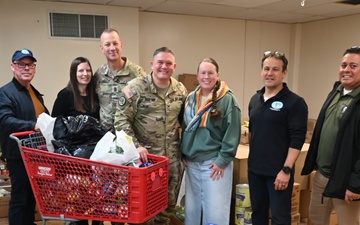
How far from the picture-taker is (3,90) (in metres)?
2.24

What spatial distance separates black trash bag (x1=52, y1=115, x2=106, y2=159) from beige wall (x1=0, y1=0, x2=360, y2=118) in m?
3.14

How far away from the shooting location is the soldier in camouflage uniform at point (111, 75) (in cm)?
232

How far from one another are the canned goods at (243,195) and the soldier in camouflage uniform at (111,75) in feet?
3.66

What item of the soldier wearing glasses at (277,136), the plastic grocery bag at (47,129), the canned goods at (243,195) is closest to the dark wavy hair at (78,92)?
the plastic grocery bag at (47,129)

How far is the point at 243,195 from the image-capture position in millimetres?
2451

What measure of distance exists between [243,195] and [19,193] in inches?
66.1

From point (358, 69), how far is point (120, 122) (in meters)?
1.52

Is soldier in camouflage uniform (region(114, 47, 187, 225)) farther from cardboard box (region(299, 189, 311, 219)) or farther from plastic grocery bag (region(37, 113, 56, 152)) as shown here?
cardboard box (region(299, 189, 311, 219))

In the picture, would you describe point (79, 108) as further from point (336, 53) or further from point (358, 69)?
point (336, 53)

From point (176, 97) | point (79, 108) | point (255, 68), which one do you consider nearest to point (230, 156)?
point (176, 97)

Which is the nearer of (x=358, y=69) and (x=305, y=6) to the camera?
(x=358, y=69)

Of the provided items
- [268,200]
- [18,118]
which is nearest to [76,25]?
[18,118]

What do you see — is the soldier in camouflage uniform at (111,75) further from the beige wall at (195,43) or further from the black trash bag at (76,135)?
the beige wall at (195,43)

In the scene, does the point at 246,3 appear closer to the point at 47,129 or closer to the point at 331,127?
the point at 331,127
